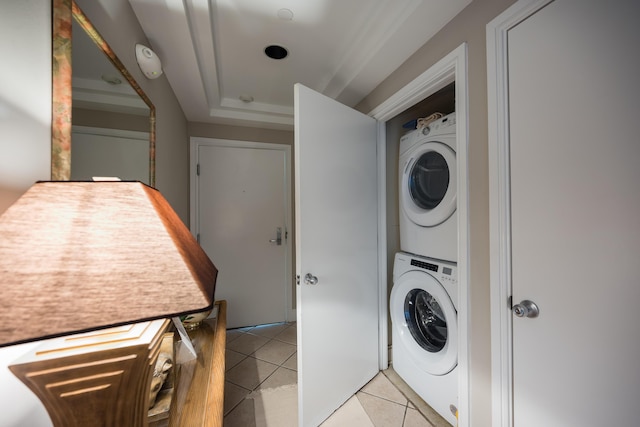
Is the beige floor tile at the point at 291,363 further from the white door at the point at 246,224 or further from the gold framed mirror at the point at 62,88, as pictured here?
the gold framed mirror at the point at 62,88

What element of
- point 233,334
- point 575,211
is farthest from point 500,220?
point 233,334

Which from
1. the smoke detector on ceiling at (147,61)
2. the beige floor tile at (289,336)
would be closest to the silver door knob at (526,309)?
the beige floor tile at (289,336)

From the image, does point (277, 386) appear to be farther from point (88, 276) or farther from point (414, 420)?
point (88, 276)

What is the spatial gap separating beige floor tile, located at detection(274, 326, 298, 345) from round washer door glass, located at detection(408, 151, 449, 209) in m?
1.77

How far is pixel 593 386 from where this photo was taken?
0.73 metres

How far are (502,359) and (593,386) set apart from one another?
0.85ft

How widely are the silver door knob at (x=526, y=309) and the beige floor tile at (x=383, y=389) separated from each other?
3.54 feet

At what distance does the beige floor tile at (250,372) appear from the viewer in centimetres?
171

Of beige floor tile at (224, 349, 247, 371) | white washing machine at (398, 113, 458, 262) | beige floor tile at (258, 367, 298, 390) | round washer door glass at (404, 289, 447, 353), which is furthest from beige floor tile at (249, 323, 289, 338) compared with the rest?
white washing machine at (398, 113, 458, 262)

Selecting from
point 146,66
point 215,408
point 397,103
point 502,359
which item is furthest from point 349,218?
point 146,66

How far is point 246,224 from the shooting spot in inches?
100

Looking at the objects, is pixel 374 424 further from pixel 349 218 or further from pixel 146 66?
pixel 146 66

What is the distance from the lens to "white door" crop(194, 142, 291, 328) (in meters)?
2.43

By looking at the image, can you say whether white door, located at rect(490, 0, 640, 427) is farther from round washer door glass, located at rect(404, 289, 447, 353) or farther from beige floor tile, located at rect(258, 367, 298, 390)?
beige floor tile, located at rect(258, 367, 298, 390)
